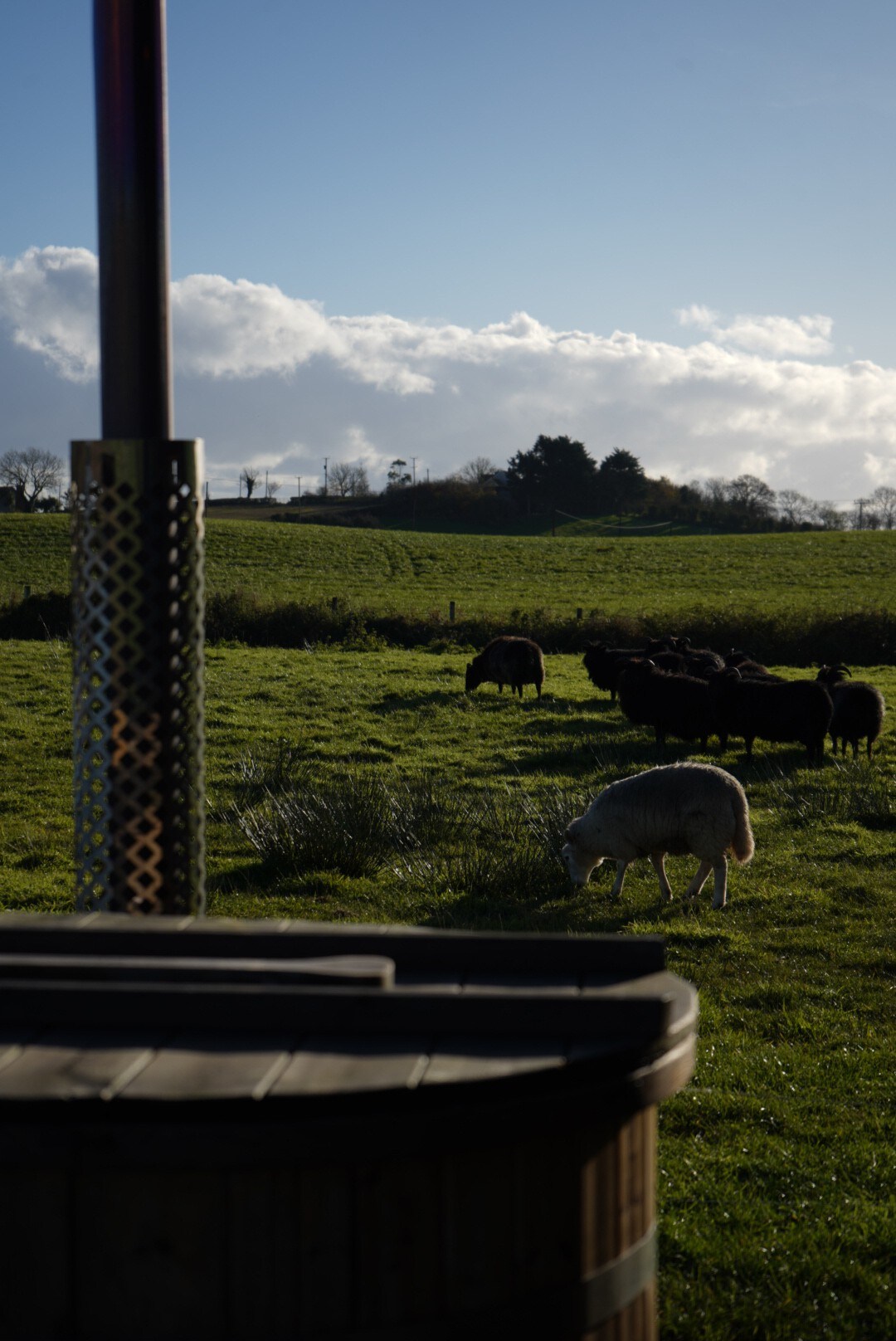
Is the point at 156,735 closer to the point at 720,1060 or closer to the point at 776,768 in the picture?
the point at 720,1060

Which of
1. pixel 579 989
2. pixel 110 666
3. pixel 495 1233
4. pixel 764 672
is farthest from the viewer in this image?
pixel 764 672

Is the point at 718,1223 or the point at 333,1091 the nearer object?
the point at 333,1091

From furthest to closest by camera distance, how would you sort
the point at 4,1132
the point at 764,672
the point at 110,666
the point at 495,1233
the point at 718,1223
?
the point at 764,672, the point at 718,1223, the point at 110,666, the point at 495,1233, the point at 4,1132

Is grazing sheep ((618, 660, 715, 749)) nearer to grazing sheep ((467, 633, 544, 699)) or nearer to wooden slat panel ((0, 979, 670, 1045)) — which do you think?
grazing sheep ((467, 633, 544, 699))

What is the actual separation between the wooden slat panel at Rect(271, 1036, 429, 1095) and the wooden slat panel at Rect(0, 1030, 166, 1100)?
0.33 meters

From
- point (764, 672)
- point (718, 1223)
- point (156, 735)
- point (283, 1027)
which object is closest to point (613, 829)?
point (718, 1223)

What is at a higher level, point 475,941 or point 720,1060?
point 475,941

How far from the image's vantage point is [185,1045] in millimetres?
2676

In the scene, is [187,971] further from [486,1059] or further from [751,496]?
[751,496]

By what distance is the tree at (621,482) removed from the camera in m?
89.2

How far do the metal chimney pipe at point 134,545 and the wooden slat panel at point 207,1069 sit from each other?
4.08ft

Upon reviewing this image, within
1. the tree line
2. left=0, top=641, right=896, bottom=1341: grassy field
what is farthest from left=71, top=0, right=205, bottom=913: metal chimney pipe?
the tree line

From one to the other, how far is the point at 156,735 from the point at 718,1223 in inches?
126

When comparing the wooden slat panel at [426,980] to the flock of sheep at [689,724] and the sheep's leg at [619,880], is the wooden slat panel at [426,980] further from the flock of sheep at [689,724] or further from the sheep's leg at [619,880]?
the sheep's leg at [619,880]
